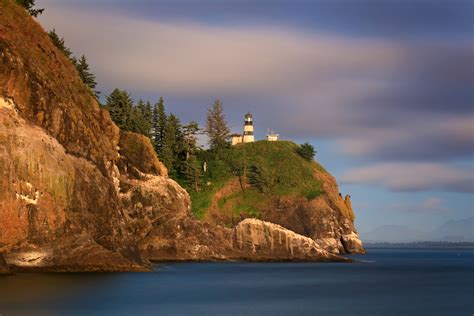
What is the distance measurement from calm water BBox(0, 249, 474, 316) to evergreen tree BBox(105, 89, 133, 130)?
116 feet

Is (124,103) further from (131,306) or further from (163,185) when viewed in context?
(131,306)

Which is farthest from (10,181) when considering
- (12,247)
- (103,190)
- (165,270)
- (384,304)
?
(384,304)

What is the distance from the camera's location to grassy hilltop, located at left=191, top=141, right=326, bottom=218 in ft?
418

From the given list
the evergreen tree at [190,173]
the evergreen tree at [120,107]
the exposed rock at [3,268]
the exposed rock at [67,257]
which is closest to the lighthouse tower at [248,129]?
the evergreen tree at [190,173]

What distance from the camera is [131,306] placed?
158 ft

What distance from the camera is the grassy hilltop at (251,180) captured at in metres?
127

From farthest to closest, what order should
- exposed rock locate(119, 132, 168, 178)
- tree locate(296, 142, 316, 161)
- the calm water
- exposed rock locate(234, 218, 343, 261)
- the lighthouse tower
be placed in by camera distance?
the lighthouse tower
tree locate(296, 142, 316, 161)
exposed rock locate(234, 218, 343, 261)
exposed rock locate(119, 132, 168, 178)
the calm water

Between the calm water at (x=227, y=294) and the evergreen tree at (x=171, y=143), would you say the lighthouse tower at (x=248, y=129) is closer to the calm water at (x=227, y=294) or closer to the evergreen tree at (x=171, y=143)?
the evergreen tree at (x=171, y=143)

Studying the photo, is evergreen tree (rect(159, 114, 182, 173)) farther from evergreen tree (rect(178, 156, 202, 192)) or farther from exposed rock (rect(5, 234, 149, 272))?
exposed rock (rect(5, 234, 149, 272))

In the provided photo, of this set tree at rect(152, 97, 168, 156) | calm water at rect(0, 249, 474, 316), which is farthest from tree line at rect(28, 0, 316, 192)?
calm water at rect(0, 249, 474, 316)

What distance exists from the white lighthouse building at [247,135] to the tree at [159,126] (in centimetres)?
3691

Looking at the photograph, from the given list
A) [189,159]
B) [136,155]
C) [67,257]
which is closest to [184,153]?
[189,159]

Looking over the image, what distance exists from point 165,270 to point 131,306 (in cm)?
3010

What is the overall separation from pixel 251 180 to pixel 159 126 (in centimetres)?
1997
